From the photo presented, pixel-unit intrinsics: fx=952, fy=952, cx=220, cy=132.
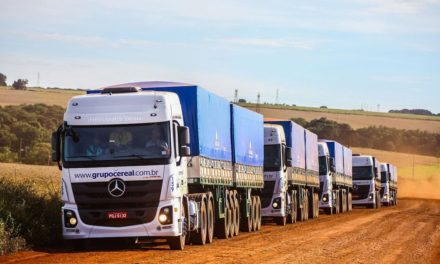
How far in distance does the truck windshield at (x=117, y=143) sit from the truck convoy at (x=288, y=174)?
1418 centimetres

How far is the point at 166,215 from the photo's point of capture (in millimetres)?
Answer: 18547

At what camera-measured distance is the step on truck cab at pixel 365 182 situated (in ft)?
197

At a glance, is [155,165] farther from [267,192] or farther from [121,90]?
[267,192]

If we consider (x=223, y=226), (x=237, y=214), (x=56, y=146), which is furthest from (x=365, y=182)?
(x=56, y=146)

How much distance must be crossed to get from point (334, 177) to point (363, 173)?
469 inches

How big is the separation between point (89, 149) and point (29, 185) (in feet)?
18.0

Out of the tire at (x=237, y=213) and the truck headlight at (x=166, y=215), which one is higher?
the truck headlight at (x=166, y=215)

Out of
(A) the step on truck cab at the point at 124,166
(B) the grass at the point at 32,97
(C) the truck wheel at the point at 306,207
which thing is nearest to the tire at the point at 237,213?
(A) the step on truck cab at the point at 124,166

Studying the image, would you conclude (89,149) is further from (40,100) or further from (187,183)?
(40,100)

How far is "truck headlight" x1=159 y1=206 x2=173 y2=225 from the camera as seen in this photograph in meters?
18.5

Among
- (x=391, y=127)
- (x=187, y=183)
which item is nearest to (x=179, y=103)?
(x=187, y=183)

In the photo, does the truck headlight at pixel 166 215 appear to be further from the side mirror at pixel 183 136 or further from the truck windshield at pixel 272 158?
the truck windshield at pixel 272 158

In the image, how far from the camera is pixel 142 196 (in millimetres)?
18531

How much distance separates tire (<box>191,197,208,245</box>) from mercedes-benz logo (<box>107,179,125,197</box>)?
11.1 feet
